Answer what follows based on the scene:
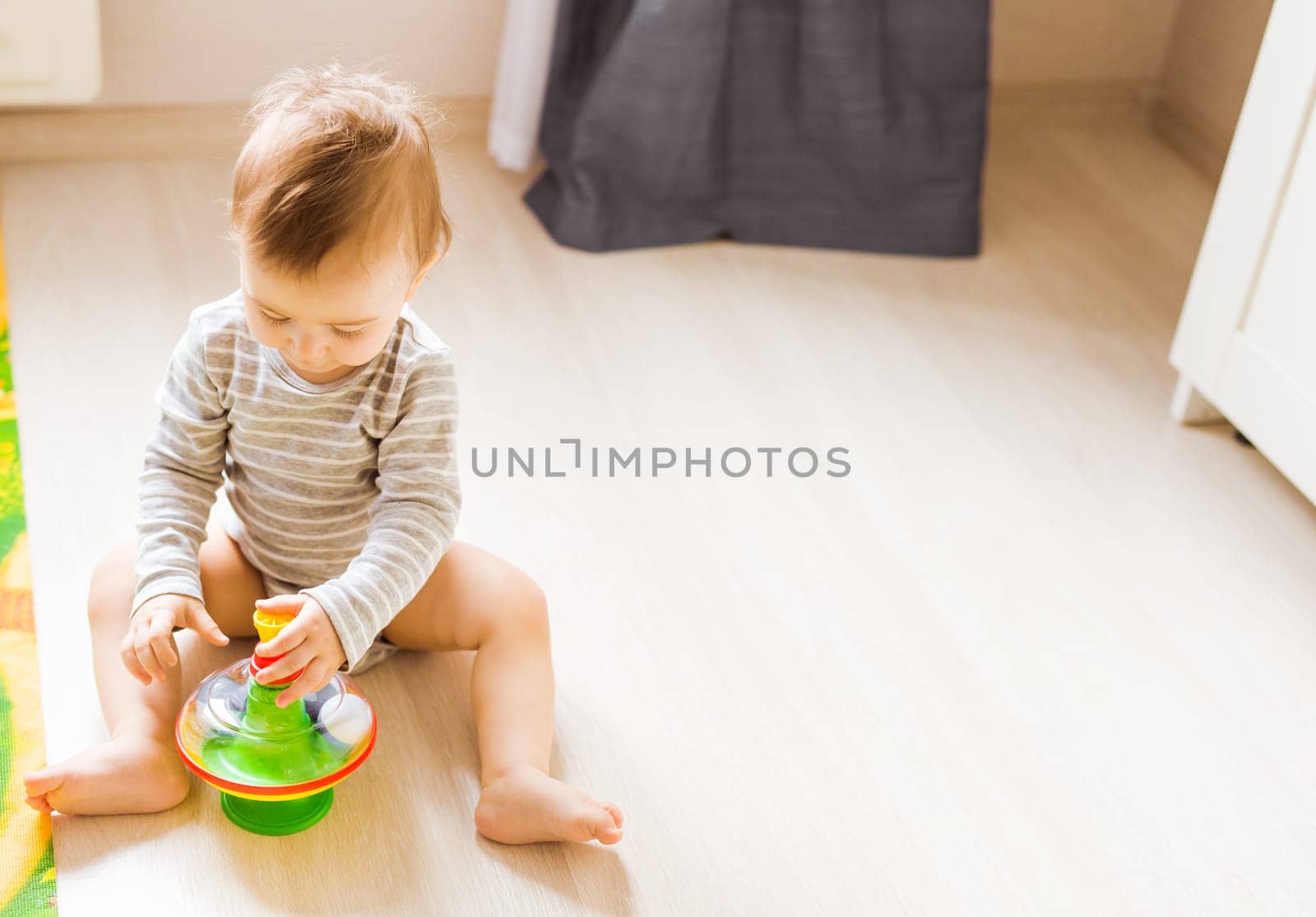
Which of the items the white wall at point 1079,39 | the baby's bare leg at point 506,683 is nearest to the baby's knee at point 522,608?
the baby's bare leg at point 506,683

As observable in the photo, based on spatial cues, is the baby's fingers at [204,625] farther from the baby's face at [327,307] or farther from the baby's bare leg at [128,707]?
the baby's face at [327,307]

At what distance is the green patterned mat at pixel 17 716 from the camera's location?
3.19ft

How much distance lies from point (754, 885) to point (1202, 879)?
0.33 m

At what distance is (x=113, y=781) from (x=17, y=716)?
14cm

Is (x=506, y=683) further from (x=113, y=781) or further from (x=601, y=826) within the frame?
(x=113, y=781)

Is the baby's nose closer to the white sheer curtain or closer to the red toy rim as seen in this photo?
the red toy rim

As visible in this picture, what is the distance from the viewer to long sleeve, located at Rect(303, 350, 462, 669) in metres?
1.00

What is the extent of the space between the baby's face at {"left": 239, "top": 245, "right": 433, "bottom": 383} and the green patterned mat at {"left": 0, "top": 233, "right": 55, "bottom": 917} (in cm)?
36

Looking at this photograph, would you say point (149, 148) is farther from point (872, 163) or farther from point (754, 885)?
point (754, 885)

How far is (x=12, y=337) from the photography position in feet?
4.85

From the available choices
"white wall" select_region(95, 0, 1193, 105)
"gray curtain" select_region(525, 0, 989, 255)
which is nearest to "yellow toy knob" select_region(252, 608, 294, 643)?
"gray curtain" select_region(525, 0, 989, 255)

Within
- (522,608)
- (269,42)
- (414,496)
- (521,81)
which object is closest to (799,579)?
(522,608)

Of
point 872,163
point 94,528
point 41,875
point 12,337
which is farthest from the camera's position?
point 872,163

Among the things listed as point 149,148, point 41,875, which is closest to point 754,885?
point 41,875
